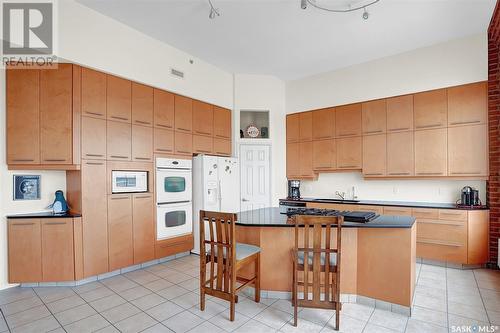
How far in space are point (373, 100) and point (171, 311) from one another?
4365 mm

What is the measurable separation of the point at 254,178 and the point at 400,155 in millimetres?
2600

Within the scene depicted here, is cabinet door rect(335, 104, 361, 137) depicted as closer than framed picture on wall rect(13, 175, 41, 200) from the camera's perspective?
No

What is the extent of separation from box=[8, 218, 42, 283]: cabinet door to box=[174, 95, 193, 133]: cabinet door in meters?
2.27

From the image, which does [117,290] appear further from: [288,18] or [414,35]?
[414,35]

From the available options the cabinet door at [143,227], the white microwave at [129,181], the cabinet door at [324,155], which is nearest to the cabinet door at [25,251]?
the white microwave at [129,181]

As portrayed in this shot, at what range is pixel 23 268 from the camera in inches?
122

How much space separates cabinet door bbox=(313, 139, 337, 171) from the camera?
5.00 meters

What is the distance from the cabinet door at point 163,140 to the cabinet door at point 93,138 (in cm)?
74

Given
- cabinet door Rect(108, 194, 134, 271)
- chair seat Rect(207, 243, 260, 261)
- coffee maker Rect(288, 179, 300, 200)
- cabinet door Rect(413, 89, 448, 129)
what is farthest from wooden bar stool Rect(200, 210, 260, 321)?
cabinet door Rect(413, 89, 448, 129)

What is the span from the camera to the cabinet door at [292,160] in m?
5.46

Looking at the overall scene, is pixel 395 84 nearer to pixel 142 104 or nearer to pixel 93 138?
pixel 142 104

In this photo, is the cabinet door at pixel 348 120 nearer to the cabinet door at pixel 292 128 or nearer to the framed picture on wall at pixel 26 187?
the cabinet door at pixel 292 128

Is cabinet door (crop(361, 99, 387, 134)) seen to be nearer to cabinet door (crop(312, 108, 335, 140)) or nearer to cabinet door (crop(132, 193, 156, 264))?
cabinet door (crop(312, 108, 335, 140))

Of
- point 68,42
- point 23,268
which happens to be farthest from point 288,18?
point 23,268
